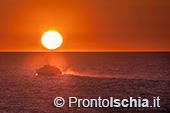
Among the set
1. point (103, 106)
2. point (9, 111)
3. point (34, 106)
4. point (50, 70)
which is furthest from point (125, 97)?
point (50, 70)

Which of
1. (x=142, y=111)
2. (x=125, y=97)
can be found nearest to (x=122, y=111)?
(x=142, y=111)

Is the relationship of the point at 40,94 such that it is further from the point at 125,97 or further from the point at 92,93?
the point at 125,97

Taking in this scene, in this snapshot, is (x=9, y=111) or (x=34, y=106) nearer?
(x=9, y=111)

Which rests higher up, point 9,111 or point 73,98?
point 73,98

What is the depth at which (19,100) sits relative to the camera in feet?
41.6

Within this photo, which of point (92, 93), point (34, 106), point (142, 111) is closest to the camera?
point (142, 111)

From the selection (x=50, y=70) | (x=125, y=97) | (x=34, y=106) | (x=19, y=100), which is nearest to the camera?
(x=34, y=106)

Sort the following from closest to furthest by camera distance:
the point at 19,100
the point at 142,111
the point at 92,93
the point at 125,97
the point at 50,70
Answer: the point at 142,111 → the point at 19,100 → the point at 125,97 → the point at 92,93 → the point at 50,70

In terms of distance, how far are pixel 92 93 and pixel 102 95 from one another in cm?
97

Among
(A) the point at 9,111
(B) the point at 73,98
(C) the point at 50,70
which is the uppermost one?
(C) the point at 50,70

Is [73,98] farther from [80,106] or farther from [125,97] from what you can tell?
[125,97]

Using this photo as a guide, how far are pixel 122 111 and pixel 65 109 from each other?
8.76 ft

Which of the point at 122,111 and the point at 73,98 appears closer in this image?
the point at 122,111

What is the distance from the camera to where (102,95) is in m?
14.3
